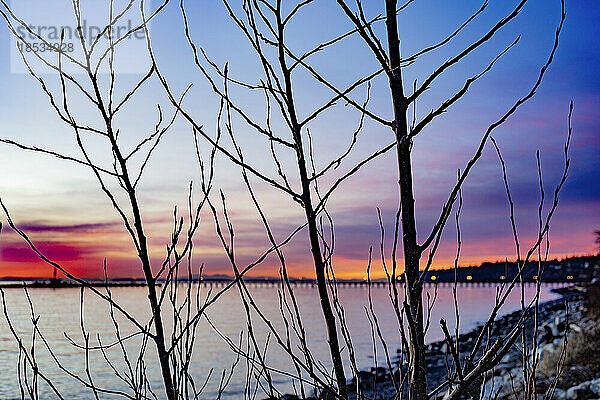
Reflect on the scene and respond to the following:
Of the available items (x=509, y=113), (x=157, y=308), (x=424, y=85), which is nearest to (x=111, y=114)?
(x=157, y=308)

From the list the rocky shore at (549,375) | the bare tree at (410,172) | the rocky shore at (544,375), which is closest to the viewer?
the bare tree at (410,172)

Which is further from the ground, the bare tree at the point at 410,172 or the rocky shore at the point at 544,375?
the bare tree at the point at 410,172

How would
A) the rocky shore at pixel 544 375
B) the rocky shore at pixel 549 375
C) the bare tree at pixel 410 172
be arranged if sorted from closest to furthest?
the bare tree at pixel 410 172, the rocky shore at pixel 549 375, the rocky shore at pixel 544 375

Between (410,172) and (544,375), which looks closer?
(410,172)

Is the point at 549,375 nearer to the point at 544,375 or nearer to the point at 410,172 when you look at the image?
the point at 544,375

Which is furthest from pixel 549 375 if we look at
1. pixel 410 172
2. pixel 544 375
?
A: pixel 410 172

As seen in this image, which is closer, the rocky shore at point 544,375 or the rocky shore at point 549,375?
the rocky shore at point 549,375

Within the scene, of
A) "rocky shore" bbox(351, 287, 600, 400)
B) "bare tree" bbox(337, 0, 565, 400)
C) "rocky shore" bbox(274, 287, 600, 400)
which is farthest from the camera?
"rocky shore" bbox(351, 287, 600, 400)

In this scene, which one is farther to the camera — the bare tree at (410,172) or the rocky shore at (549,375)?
the rocky shore at (549,375)

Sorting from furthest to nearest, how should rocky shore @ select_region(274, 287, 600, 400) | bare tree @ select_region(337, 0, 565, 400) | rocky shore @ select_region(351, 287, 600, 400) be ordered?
1. rocky shore @ select_region(351, 287, 600, 400)
2. rocky shore @ select_region(274, 287, 600, 400)
3. bare tree @ select_region(337, 0, 565, 400)

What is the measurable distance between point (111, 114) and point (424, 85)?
2.73 feet

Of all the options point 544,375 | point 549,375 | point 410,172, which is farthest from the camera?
point 544,375

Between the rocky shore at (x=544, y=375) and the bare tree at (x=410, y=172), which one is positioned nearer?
the bare tree at (x=410, y=172)

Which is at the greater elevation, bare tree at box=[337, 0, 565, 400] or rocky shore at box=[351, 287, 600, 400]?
bare tree at box=[337, 0, 565, 400]
